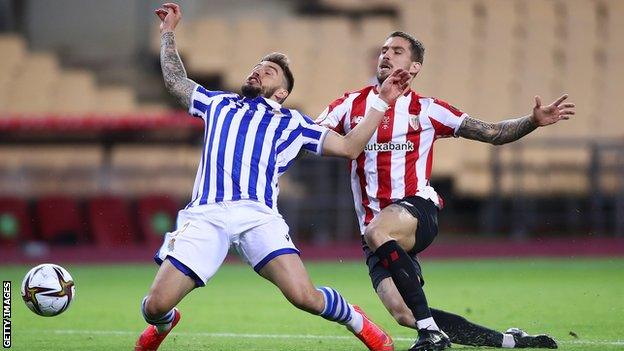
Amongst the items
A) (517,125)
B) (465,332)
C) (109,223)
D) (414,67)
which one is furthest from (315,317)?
(109,223)

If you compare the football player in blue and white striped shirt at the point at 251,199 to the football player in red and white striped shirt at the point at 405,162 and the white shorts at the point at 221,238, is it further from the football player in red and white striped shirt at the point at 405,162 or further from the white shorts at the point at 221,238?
the football player in red and white striped shirt at the point at 405,162

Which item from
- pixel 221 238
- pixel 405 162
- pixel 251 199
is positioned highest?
pixel 405 162

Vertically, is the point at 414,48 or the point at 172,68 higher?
the point at 414,48

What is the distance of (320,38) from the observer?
65.0ft

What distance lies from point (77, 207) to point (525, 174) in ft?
20.7

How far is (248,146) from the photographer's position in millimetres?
6680

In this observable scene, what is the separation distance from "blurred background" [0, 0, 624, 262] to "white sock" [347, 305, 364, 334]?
881cm

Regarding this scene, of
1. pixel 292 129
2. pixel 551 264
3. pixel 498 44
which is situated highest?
pixel 498 44

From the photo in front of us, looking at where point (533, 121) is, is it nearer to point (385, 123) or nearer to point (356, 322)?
point (385, 123)

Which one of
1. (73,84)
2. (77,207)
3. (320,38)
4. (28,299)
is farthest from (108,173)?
(28,299)

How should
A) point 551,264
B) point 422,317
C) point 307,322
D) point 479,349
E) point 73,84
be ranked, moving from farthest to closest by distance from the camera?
1. point 73,84
2. point 551,264
3. point 307,322
4. point 479,349
5. point 422,317

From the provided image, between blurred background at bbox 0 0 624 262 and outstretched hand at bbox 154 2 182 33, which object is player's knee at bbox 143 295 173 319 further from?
blurred background at bbox 0 0 624 262

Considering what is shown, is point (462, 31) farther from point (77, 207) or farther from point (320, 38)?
point (77, 207)

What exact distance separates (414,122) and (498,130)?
1.68 ft
